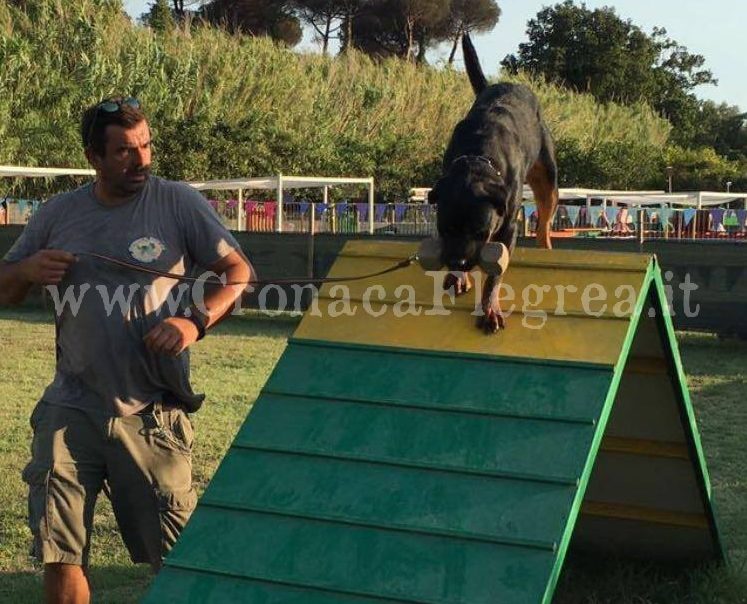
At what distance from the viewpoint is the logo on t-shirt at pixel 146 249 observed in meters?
3.31

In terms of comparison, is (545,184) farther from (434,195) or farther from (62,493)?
(62,493)

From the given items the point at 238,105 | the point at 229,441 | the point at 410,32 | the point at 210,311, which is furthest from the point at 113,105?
the point at 410,32

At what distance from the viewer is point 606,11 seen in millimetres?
70000

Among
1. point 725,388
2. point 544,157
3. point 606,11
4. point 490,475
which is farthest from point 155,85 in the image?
point 606,11

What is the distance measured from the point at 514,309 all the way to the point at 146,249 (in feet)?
4.23

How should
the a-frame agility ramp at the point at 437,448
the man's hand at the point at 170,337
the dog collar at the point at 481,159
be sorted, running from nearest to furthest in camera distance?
the a-frame agility ramp at the point at 437,448, the man's hand at the point at 170,337, the dog collar at the point at 481,159

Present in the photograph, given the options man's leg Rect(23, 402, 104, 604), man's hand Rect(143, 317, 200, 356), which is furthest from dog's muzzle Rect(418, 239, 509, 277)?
man's leg Rect(23, 402, 104, 604)

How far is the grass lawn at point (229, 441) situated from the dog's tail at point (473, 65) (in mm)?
2277

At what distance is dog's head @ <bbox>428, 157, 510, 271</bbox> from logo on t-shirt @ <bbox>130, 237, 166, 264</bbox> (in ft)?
3.29

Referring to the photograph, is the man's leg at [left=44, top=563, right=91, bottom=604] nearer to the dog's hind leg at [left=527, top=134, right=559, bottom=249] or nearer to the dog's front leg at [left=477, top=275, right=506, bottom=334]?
the dog's front leg at [left=477, top=275, right=506, bottom=334]

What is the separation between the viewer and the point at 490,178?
12.3 feet

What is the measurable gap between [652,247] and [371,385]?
8.40 meters

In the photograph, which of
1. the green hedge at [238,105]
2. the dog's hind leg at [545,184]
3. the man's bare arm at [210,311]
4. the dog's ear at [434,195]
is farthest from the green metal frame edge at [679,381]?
the green hedge at [238,105]

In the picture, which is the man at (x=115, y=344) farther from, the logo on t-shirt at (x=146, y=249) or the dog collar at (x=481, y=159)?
the dog collar at (x=481, y=159)
